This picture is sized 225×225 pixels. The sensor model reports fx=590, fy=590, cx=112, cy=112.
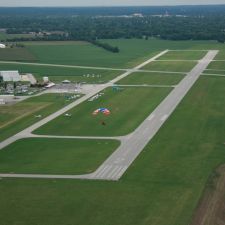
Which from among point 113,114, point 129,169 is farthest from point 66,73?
point 129,169

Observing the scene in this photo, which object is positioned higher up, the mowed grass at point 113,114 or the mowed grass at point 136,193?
the mowed grass at point 136,193

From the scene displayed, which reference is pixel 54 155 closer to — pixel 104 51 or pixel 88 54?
pixel 88 54

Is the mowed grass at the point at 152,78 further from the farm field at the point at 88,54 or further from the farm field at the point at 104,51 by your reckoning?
the farm field at the point at 88,54

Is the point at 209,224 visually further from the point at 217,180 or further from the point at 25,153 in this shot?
the point at 25,153

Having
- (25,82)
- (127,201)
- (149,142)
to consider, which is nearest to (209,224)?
(127,201)

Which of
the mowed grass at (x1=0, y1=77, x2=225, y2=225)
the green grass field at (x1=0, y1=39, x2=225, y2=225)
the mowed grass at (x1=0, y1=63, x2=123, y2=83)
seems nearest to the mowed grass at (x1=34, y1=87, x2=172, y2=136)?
the green grass field at (x1=0, y1=39, x2=225, y2=225)

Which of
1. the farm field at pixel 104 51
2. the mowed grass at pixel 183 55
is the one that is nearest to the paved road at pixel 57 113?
the farm field at pixel 104 51

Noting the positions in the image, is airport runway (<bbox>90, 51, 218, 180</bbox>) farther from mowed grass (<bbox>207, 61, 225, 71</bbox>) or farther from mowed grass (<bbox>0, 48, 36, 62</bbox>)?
mowed grass (<bbox>0, 48, 36, 62</bbox>)
